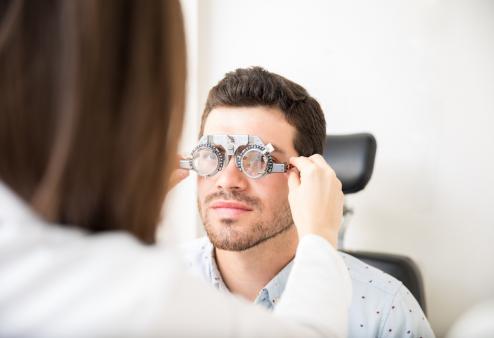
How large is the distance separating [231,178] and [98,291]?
84 cm

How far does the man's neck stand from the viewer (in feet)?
4.42

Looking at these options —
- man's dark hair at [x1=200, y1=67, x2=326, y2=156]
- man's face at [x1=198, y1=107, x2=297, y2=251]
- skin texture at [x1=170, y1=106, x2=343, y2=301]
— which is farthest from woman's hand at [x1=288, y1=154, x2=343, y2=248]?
man's dark hair at [x1=200, y1=67, x2=326, y2=156]

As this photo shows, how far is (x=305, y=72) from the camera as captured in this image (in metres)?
2.12

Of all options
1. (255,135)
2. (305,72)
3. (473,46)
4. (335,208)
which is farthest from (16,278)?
(473,46)

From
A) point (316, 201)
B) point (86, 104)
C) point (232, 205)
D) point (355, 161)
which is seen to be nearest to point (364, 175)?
point (355, 161)

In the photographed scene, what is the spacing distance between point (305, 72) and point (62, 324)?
73.8 inches

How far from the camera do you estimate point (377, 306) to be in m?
1.23

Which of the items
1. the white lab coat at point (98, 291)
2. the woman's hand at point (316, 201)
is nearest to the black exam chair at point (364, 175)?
the woman's hand at point (316, 201)

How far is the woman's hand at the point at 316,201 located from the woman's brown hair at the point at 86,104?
37 cm

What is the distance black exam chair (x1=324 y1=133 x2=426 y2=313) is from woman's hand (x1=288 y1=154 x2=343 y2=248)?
1.87ft

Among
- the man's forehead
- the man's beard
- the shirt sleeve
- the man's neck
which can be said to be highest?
the man's forehead

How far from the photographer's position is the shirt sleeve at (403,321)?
119 cm

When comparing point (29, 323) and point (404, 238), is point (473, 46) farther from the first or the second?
point (29, 323)

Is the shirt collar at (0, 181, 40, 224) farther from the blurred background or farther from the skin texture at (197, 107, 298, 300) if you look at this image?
the blurred background
